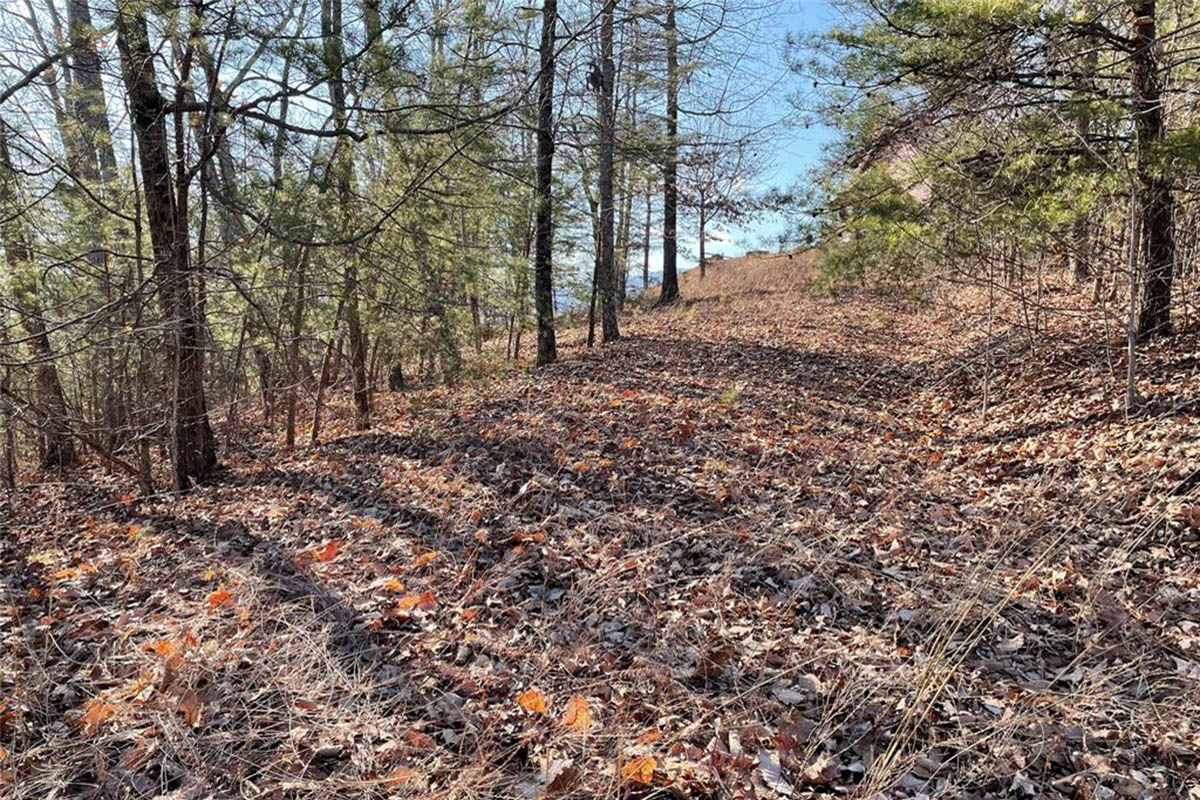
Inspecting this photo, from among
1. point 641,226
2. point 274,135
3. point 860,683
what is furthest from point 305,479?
point 641,226

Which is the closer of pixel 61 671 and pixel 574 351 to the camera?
pixel 61 671

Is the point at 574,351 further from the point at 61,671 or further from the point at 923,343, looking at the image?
the point at 61,671

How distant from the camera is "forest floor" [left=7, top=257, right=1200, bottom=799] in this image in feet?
7.64

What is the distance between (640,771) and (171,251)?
5.71 metres

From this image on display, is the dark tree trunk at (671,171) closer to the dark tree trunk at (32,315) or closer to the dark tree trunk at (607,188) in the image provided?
the dark tree trunk at (607,188)

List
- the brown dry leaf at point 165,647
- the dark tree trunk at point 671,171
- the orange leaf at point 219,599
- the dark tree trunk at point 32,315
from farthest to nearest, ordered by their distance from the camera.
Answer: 1. the dark tree trunk at point 671,171
2. the dark tree trunk at point 32,315
3. the orange leaf at point 219,599
4. the brown dry leaf at point 165,647

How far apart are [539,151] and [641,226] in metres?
11.4

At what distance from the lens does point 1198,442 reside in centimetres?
432

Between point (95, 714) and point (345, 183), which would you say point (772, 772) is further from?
point (345, 183)

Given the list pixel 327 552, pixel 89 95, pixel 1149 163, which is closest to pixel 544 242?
pixel 89 95

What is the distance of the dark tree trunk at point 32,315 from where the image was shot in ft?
13.3

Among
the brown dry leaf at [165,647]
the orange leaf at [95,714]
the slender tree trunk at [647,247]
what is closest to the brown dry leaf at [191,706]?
the orange leaf at [95,714]

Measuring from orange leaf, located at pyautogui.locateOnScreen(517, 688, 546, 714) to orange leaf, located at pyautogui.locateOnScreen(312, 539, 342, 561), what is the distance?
1.95 m

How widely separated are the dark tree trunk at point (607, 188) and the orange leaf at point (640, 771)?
7.66m
